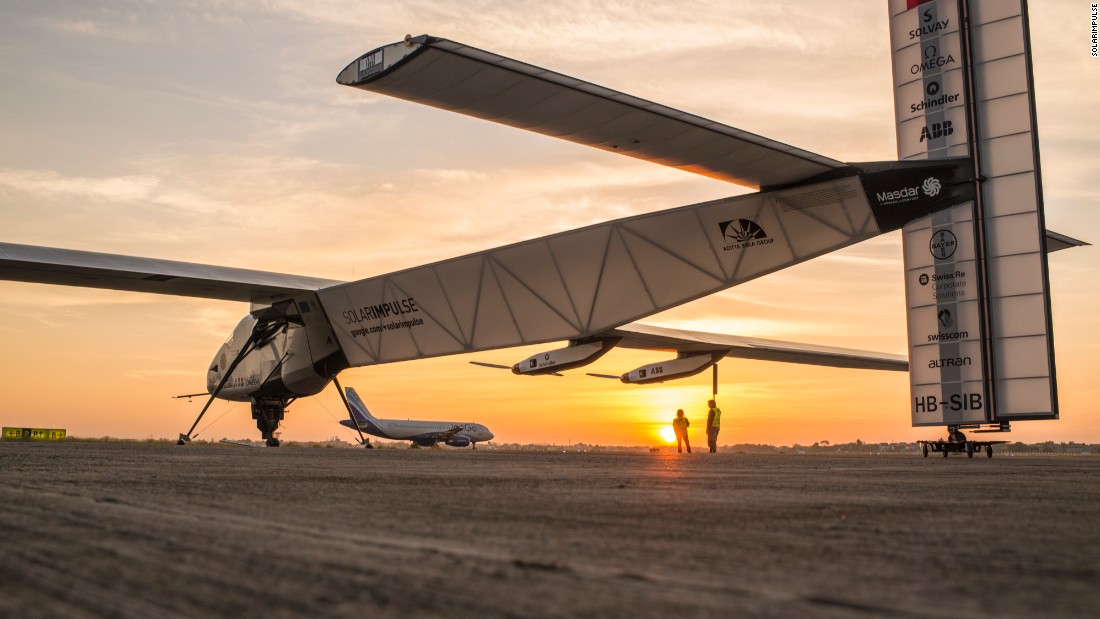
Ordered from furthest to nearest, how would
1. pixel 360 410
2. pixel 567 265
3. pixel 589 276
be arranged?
pixel 360 410, pixel 567 265, pixel 589 276

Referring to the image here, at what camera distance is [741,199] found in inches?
615

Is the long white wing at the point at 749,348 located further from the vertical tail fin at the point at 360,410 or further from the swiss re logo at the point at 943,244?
the vertical tail fin at the point at 360,410

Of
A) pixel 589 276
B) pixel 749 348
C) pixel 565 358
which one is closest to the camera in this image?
pixel 589 276

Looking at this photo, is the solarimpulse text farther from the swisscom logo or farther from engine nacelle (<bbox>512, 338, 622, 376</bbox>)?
the swisscom logo

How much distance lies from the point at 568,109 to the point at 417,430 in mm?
52019

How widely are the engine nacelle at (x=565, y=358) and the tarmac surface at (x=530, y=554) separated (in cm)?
1481

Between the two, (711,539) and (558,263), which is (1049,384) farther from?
(711,539)

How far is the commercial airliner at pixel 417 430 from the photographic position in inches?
2370

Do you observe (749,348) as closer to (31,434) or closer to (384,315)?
(384,315)

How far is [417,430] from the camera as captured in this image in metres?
61.7

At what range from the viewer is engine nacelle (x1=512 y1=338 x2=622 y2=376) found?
21188 millimetres

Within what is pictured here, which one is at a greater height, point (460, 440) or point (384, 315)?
point (384, 315)

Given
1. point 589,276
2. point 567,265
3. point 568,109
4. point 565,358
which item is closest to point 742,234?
point 589,276

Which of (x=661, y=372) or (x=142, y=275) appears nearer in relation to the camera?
(x=142, y=275)
